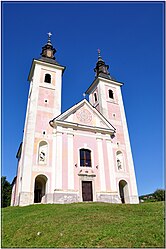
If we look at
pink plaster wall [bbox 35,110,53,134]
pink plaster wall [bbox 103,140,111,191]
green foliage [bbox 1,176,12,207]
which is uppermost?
pink plaster wall [bbox 35,110,53,134]

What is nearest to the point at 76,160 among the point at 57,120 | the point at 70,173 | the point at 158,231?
the point at 70,173

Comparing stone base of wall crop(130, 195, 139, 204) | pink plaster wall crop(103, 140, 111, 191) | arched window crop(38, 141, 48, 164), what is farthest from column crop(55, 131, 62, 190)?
stone base of wall crop(130, 195, 139, 204)

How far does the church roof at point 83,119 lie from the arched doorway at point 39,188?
5.71 meters

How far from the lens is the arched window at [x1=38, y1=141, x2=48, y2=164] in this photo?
19.3m

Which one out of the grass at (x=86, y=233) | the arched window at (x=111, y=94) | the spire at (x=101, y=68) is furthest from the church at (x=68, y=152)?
the grass at (x=86, y=233)

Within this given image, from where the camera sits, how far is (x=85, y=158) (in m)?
20.7

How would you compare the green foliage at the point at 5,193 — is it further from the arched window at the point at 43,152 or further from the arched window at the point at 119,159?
the arched window at the point at 119,159

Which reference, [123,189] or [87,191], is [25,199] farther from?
[123,189]

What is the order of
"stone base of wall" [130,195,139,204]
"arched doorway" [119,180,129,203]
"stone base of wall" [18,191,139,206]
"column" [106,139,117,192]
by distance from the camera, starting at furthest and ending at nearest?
"arched doorway" [119,180,129,203] < "stone base of wall" [130,195,139,204] < "column" [106,139,117,192] < "stone base of wall" [18,191,139,206]

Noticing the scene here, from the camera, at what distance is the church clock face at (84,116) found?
23.0 m

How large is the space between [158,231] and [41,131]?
15.9 meters

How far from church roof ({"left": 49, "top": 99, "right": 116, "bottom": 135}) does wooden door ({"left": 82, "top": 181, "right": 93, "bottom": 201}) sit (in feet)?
20.0

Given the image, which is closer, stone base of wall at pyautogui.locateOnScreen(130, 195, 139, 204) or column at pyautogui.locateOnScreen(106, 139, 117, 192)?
column at pyautogui.locateOnScreen(106, 139, 117, 192)

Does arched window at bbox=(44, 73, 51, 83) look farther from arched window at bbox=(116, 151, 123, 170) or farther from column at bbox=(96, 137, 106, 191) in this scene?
arched window at bbox=(116, 151, 123, 170)
